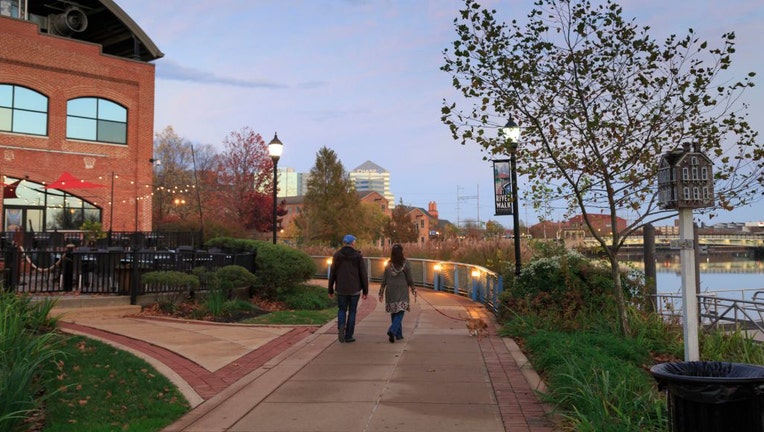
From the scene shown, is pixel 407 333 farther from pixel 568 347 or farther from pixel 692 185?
pixel 692 185

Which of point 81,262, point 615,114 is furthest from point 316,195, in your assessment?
point 615,114

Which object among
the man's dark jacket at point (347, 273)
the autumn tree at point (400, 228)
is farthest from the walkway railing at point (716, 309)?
the autumn tree at point (400, 228)

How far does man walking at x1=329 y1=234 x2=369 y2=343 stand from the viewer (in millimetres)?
10023

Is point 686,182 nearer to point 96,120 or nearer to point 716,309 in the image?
point 716,309

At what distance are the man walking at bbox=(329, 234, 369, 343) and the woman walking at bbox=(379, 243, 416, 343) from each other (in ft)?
1.51

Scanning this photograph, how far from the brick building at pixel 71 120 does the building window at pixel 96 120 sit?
0.14ft

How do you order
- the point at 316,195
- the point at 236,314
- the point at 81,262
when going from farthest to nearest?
the point at 316,195, the point at 81,262, the point at 236,314

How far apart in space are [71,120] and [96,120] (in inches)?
44.6

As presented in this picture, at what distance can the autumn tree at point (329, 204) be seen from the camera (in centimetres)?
5100

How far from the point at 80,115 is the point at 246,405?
82.2 ft

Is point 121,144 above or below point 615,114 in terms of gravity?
above

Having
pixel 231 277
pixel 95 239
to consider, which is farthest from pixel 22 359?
pixel 95 239

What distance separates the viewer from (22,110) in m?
25.3

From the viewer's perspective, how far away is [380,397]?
6.46 metres
